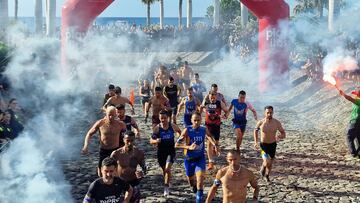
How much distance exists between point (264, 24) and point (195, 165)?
13.2 metres

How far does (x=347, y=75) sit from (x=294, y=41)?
6379 millimetres

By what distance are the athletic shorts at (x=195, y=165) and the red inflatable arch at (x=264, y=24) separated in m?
12.1

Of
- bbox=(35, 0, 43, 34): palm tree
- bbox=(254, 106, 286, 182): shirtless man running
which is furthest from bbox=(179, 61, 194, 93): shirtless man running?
bbox=(35, 0, 43, 34): palm tree

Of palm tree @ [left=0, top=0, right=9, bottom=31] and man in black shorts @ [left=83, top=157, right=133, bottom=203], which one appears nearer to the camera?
man in black shorts @ [left=83, top=157, right=133, bottom=203]

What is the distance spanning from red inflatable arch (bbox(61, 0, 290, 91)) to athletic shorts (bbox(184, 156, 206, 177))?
12121 mm

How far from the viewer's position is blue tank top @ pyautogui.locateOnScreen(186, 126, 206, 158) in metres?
8.98

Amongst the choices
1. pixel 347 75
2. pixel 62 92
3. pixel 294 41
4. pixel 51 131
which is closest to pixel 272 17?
pixel 347 75

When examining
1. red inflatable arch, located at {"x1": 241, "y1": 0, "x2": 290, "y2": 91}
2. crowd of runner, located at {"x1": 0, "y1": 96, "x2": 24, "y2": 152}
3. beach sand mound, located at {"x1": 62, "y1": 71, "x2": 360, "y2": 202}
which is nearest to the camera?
beach sand mound, located at {"x1": 62, "y1": 71, "x2": 360, "y2": 202}

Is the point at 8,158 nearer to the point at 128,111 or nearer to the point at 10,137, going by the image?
the point at 10,137

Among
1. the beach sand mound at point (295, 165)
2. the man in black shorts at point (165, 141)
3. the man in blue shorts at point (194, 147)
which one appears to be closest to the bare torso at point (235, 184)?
the man in blue shorts at point (194, 147)

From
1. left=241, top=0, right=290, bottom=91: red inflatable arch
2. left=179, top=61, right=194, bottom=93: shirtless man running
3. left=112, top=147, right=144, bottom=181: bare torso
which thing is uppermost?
left=241, top=0, right=290, bottom=91: red inflatable arch

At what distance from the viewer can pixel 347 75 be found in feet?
66.0

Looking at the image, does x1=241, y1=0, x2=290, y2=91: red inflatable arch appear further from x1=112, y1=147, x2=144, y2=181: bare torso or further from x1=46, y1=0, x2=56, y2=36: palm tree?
x1=46, y1=0, x2=56, y2=36: palm tree

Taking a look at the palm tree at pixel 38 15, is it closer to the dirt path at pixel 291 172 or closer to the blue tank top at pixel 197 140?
the dirt path at pixel 291 172
